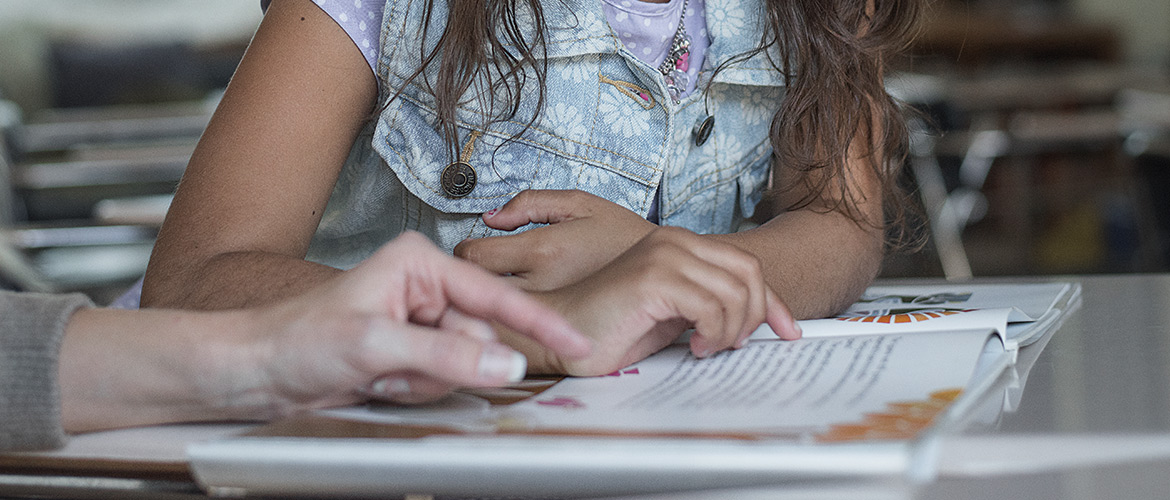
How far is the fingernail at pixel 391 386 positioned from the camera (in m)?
0.50

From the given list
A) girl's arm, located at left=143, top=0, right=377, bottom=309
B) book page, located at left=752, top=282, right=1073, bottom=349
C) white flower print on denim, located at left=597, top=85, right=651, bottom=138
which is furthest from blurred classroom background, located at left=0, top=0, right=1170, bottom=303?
girl's arm, located at left=143, top=0, right=377, bottom=309

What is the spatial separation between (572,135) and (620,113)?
0.15ft

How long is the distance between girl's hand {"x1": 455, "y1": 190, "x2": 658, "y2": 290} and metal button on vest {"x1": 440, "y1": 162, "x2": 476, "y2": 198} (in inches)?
5.8

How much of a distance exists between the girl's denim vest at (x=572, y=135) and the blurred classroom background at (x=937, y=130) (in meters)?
0.20

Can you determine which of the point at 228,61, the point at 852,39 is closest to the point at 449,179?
the point at 852,39

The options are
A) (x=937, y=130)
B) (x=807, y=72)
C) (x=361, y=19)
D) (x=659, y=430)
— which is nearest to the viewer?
(x=659, y=430)

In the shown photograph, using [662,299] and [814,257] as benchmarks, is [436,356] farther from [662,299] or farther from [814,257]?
[814,257]

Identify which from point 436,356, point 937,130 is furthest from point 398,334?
point 937,130

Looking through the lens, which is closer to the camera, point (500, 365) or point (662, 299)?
point (500, 365)

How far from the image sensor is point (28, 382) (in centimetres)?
50

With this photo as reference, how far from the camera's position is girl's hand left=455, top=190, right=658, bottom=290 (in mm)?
676

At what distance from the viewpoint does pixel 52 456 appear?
487 millimetres

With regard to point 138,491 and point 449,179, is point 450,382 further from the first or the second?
point 449,179

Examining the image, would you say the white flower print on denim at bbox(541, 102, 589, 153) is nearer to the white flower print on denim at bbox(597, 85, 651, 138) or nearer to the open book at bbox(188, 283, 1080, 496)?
the white flower print on denim at bbox(597, 85, 651, 138)
